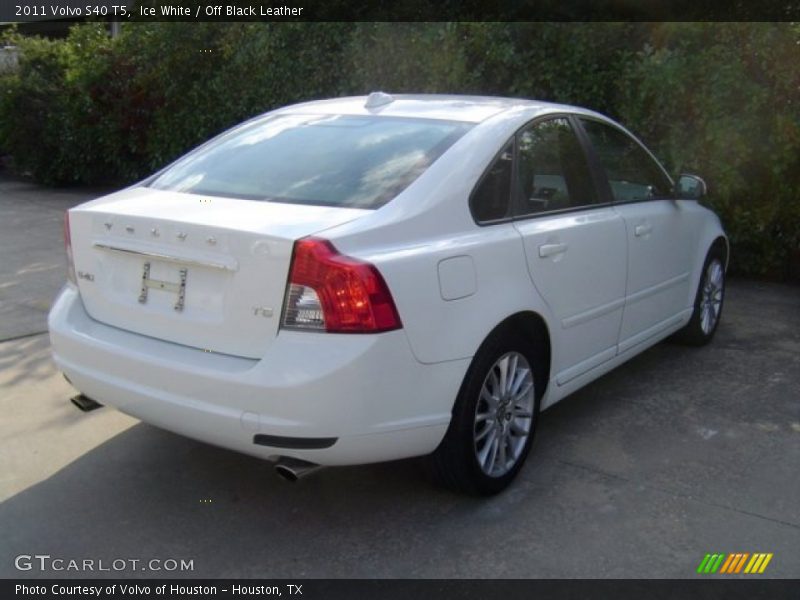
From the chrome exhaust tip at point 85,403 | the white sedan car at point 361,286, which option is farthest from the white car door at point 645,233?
the chrome exhaust tip at point 85,403

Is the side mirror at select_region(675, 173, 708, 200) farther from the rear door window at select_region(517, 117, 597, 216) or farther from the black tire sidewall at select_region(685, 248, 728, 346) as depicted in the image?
the rear door window at select_region(517, 117, 597, 216)

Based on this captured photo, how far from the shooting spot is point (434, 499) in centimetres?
378

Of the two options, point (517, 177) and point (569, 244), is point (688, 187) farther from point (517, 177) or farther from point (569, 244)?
point (517, 177)

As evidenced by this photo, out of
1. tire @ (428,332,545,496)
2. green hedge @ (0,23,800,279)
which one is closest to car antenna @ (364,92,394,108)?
tire @ (428,332,545,496)

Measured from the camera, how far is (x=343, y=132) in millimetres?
4074

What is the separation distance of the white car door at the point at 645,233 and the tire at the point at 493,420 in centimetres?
100

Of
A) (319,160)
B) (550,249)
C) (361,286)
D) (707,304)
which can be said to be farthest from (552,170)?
(707,304)

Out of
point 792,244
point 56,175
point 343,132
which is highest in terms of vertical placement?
point 343,132

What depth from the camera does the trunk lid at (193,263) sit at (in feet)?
10.4

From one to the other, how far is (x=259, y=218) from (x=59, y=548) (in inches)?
57.5

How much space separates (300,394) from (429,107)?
182cm

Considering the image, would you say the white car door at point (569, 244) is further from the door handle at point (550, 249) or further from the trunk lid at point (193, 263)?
the trunk lid at point (193, 263)
